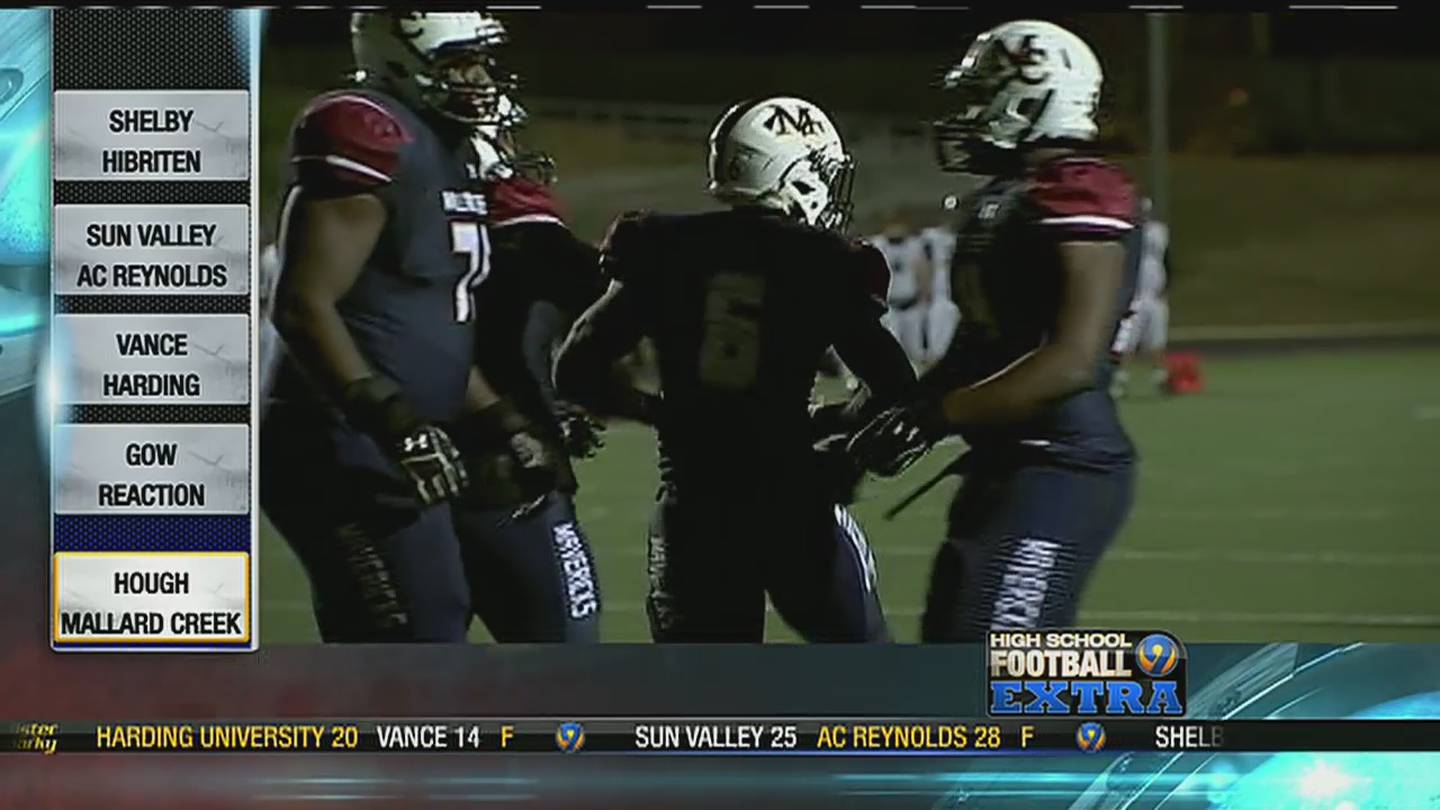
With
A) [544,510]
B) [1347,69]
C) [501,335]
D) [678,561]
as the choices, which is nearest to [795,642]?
[678,561]

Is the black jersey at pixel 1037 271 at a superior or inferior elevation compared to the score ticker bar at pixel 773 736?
superior

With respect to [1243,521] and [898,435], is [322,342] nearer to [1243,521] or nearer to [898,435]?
[898,435]

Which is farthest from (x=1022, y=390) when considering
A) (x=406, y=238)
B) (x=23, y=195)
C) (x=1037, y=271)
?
(x=23, y=195)

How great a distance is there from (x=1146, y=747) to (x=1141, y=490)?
1.24ft

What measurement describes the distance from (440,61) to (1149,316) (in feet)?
3.69

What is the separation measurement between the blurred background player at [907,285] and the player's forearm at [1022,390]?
85 millimetres

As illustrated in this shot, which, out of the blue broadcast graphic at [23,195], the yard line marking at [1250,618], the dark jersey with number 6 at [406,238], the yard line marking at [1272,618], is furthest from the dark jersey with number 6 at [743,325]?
the blue broadcast graphic at [23,195]

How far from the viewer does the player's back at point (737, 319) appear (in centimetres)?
329

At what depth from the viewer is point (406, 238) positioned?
3299 mm

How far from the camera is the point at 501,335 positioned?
3301mm

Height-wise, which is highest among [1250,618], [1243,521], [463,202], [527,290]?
[463,202]

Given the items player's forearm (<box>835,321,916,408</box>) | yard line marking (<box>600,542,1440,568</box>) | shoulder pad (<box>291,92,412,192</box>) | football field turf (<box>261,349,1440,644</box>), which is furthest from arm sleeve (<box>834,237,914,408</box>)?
shoulder pad (<box>291,92,412,192</box>)

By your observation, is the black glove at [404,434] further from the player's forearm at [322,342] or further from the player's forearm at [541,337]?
the player's forearm at [541,337]

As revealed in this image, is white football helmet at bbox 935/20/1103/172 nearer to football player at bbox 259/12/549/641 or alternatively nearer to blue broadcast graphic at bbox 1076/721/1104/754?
football player at bbox 259/12/549/641
